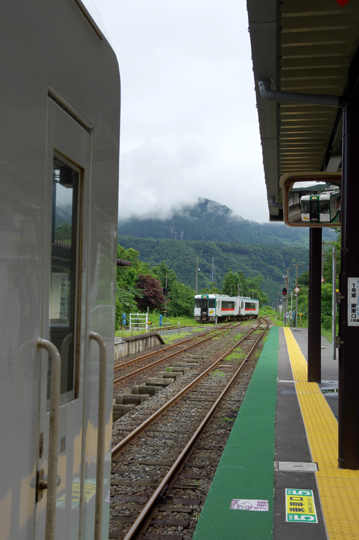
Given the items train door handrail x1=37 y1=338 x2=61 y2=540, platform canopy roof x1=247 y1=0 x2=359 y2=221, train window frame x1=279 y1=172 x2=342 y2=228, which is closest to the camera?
train door handrail x1=37 y1=338 x2=61 y2=540

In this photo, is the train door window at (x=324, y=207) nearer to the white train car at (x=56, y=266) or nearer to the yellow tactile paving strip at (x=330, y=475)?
the yellow tactile paving strip at (x=330, y=475)

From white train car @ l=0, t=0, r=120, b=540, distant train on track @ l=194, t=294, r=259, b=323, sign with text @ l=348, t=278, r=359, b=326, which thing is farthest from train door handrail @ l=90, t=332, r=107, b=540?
distant train on track @ l=194, t=294, r=259, b=323

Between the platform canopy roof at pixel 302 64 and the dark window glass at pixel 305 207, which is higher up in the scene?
the platform canopy roof at pixel 302 64

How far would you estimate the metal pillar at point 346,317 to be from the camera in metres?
5.52

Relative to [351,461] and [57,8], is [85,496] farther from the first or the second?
[351,461]

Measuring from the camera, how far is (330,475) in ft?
17.8

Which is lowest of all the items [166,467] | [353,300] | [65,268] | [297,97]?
[166,467]

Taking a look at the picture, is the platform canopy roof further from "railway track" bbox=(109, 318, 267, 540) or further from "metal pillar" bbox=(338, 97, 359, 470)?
"railway track" bbox=(109, 318, 267, 540)

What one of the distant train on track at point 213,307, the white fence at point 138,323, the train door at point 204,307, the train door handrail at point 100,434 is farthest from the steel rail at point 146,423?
the train door at point 204,307

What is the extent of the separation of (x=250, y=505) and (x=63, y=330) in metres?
3.50

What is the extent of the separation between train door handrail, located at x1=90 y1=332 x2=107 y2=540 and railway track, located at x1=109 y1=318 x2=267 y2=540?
2.40m

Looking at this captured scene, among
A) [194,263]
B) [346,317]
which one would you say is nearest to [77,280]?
[346,317]

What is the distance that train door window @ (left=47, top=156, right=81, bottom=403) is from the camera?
1842 mm

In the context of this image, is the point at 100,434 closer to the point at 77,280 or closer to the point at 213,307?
the point at 77,280
